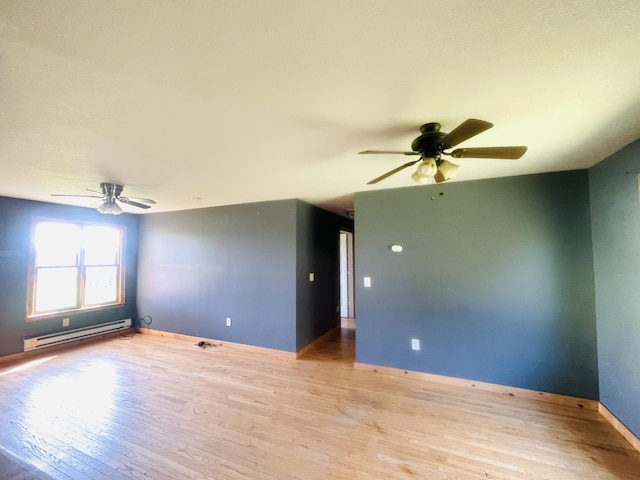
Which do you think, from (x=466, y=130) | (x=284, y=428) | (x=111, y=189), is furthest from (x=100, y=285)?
(x=466, y=130)

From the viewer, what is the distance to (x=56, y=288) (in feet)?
14.4

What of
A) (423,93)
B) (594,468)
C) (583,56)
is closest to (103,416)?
(423,93)

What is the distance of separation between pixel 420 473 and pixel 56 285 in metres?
5.80

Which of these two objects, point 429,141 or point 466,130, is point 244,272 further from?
point 466,130

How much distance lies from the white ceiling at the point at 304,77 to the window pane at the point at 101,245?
→ 287cm

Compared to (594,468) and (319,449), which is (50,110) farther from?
(594,468)

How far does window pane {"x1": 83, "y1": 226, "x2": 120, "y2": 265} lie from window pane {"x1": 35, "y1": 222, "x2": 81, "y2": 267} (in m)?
0.14

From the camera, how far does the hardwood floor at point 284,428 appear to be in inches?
72.8

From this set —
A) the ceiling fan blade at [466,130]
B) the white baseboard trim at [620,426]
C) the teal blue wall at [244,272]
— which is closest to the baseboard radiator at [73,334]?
the teal blue wall at [244,272]

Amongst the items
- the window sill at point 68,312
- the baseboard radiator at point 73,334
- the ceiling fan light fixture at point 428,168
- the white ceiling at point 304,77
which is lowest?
the baseboard radiator at point 73,334

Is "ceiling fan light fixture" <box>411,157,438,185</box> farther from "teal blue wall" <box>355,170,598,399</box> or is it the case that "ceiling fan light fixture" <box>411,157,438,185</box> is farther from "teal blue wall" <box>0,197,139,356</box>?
"teal blue wall" <box>0,197,139,356</box>

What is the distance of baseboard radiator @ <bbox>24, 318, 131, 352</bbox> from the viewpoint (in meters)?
3.97

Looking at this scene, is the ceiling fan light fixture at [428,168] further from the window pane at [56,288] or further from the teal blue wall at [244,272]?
the window pane at [56,288]

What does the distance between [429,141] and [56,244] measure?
584cm
